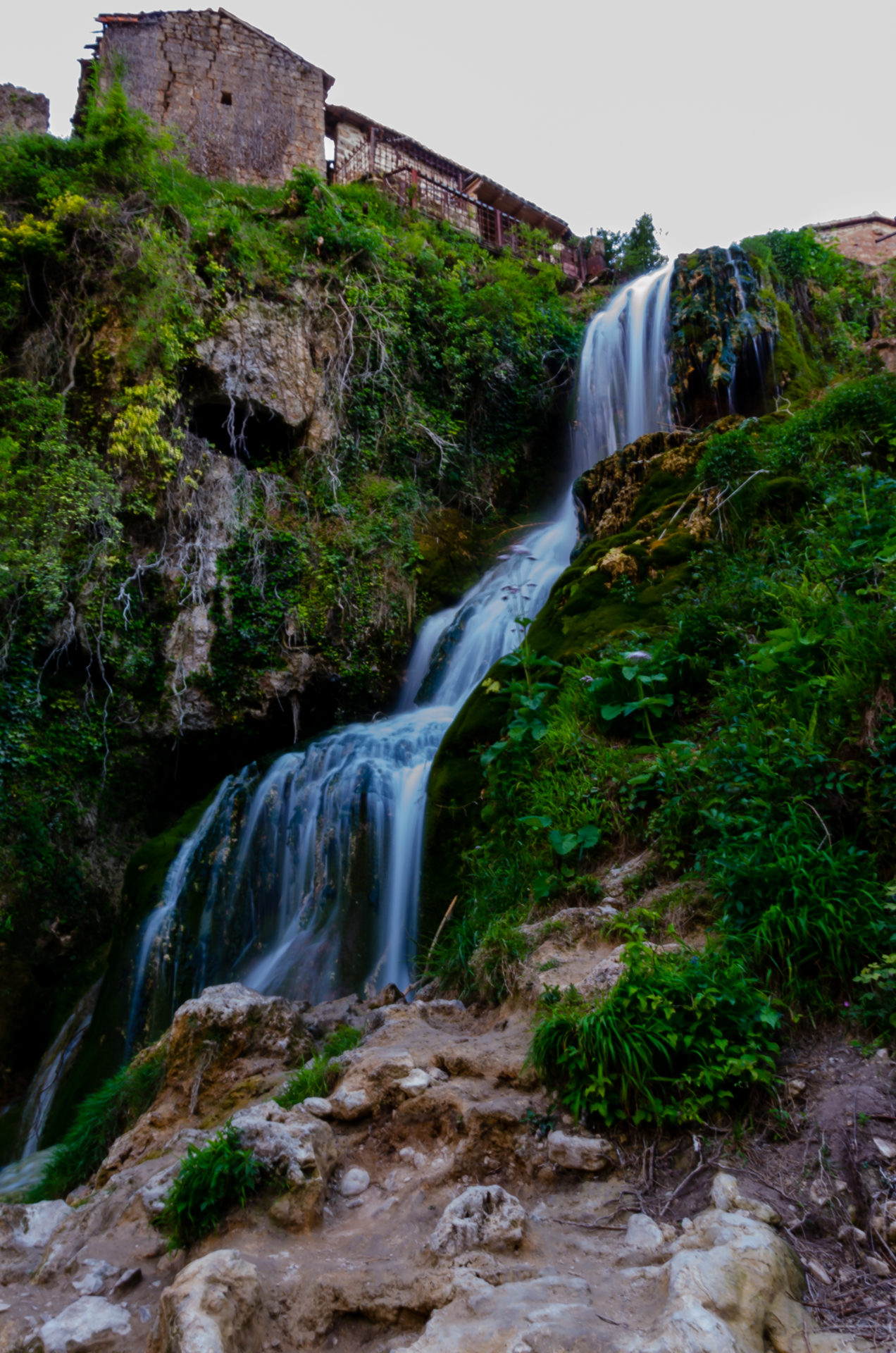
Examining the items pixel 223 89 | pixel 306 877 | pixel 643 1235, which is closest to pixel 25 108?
pixel 223 89

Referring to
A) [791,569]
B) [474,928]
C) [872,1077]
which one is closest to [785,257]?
[791,569]

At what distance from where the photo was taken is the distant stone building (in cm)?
1756

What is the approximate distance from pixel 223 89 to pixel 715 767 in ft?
58.7

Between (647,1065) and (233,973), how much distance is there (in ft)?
15.9

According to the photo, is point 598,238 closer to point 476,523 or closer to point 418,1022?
point 476,523

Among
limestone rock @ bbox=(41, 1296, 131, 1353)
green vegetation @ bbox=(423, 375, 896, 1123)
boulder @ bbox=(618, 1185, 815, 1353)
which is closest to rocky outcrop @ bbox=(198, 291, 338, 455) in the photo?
green vegetation @ bbox=(423, 375, 896, 1123)

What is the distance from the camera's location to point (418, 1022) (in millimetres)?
3697

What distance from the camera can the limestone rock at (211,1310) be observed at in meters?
1.78

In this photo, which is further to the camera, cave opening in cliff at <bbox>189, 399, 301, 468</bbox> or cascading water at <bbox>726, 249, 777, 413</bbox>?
cave opening in cliff at <bbox>189, 399, 301, 468</bbox>

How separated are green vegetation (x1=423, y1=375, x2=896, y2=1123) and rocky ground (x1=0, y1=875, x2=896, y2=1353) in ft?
0.72

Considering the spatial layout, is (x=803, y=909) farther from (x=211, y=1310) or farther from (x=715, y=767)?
(x=211, y=1310)

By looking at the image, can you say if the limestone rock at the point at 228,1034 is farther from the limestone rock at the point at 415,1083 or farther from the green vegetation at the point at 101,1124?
the limestone rock at the point at 415,1083

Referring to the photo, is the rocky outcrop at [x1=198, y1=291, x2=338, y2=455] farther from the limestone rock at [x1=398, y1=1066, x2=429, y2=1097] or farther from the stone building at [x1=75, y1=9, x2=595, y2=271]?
the limestone rock at [x1=398, y1=1066, x2=429, y2=1097]

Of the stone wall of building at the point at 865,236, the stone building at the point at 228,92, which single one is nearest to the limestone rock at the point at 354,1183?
the stone building at the point at 228,92
